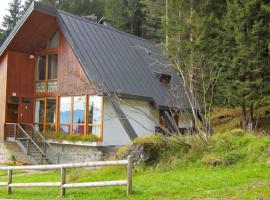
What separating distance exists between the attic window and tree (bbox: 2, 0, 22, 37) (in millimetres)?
34614

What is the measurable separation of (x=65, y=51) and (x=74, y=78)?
1.72 m

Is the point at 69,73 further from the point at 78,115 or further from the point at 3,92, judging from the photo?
the point at 3,92

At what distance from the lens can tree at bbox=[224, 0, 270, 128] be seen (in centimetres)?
1970

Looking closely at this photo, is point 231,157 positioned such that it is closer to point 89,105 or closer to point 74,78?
point 89,105

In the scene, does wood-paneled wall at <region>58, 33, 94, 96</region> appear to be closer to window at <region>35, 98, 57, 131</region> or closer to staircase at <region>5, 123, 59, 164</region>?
window at <region>35, 98, 57, 131</region>

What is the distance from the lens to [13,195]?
35.7ft

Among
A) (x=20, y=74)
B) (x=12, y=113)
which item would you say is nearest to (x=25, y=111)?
(x=12, y=113)

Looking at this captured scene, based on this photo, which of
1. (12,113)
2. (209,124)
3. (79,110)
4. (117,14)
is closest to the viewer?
(209,124)

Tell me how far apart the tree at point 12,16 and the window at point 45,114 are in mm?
34444

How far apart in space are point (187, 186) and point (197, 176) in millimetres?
1168

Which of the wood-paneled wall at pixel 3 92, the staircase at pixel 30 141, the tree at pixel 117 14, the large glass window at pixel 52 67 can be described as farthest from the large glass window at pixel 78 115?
the tree at pixel 117 14

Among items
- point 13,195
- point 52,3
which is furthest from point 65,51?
point 52,3

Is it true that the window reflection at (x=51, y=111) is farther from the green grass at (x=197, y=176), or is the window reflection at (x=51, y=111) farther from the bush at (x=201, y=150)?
the bush at (x=201, y=150)

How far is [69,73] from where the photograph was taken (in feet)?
69.9
